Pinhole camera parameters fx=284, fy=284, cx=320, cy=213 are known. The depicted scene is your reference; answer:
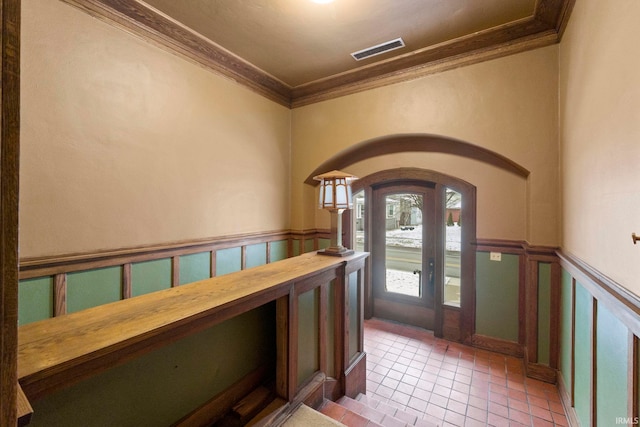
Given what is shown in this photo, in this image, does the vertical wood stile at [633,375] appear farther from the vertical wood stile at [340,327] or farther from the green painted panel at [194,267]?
the green painted panel at [194,267]

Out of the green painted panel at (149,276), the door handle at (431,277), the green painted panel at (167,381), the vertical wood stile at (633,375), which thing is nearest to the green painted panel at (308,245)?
the door handle at (431,277)

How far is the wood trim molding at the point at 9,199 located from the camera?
0.57m

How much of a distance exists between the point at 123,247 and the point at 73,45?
160 cm

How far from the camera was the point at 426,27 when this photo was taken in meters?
2.69

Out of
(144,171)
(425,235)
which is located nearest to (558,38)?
(425,235)

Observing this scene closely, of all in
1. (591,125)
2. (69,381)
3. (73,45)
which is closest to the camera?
(69,381)

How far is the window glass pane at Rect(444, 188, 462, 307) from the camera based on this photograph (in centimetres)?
359

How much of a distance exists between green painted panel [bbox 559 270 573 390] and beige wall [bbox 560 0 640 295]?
1.09 ft

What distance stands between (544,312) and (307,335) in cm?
245

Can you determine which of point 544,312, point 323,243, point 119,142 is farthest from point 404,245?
point 119,142

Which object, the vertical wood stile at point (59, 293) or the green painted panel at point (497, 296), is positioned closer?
the vertical wood stile at point (59, 293)

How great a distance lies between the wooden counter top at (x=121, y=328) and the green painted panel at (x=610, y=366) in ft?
5.42

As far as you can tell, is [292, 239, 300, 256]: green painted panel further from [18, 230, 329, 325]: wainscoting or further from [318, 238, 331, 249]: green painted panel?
[18, 230, 329, 325]: wainscoting

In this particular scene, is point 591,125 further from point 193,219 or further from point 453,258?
point 193,219
